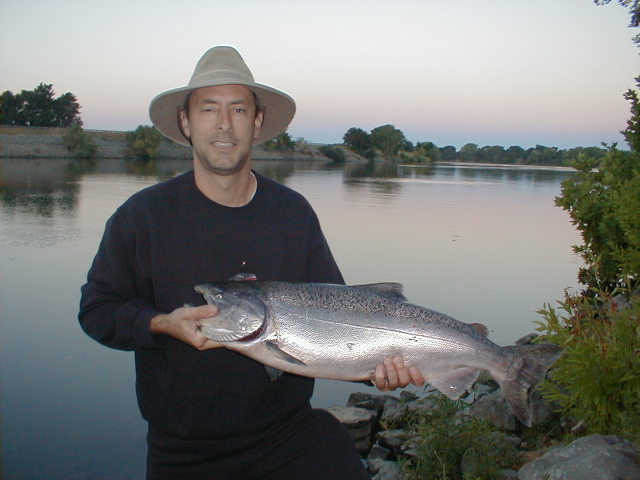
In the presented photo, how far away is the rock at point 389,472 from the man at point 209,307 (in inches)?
76.3

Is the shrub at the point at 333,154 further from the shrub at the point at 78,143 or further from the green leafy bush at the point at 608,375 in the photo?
the green leafy bush at the point at 608,375

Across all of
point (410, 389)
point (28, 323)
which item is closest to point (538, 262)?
point (410, 389)

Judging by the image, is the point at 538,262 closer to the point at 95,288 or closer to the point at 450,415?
the point at 450,415

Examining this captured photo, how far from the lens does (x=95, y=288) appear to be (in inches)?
130

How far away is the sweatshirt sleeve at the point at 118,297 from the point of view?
3.15 metres

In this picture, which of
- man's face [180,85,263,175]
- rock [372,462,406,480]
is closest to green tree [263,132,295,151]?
rock [372,462,406,480]

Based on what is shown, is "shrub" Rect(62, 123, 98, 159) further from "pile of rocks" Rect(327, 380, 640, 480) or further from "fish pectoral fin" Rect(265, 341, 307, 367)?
"fish pectoral fin" Rect(265, 341, 307, 367)

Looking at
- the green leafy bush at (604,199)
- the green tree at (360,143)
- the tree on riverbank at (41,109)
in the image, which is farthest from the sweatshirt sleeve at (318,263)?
the green tree at (360,143)

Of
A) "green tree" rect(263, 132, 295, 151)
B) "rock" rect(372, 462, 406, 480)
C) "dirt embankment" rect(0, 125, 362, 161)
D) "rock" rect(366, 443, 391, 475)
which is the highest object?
"green tree" rect(263, 132, 295, 151)

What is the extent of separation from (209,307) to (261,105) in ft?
6.14

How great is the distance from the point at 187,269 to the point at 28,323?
7.33 m

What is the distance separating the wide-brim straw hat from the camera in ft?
11.9

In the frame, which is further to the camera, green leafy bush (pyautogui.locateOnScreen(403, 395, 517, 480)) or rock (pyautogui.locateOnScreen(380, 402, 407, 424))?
rock (pyautogui.locateOnScreen(380, 402, 407, 424))

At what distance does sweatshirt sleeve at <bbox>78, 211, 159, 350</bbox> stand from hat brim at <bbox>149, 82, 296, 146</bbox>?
99 cm
